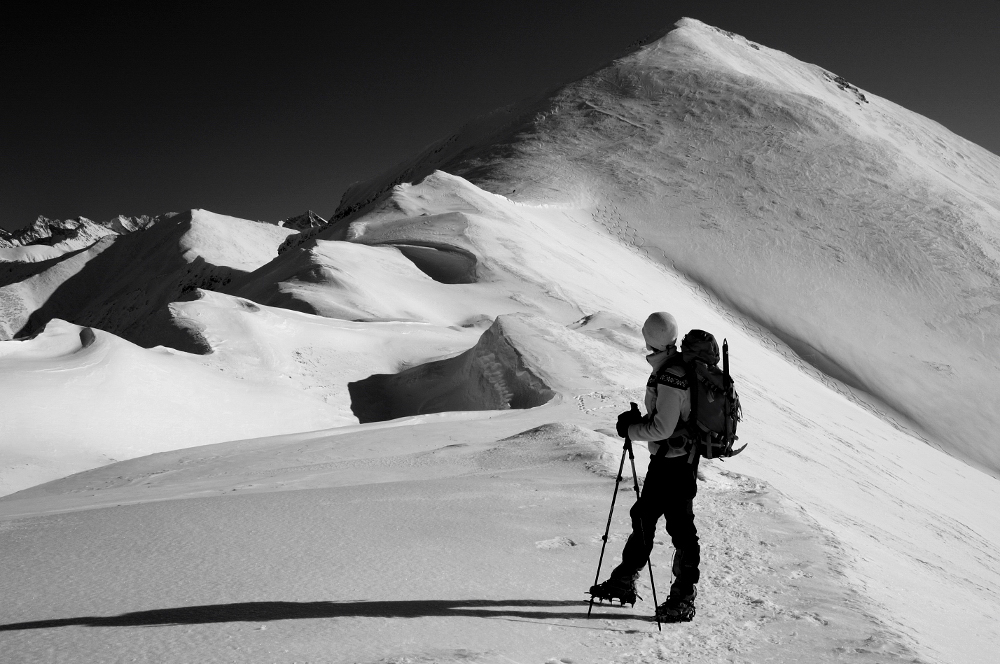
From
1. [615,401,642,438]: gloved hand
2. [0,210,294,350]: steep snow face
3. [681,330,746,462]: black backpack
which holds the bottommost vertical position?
[0,210,294,350]: steep snow face

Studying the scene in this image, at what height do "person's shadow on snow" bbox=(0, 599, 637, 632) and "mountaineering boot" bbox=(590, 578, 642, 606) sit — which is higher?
"mountaineering boot" bbox=(590, 578, 642, 606)

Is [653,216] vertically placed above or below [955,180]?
below

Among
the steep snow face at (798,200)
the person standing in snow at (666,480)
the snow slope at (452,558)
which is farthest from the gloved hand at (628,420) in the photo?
the steep snow face at (798,200)

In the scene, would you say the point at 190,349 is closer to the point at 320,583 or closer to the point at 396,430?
the point at 396,430

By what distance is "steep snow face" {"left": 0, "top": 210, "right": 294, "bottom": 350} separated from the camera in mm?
58625

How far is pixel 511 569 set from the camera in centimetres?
457

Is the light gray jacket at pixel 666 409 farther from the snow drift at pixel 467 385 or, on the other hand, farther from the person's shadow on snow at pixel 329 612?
the snow drift at pixel 467 385

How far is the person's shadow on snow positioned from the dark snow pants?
1.03 ft

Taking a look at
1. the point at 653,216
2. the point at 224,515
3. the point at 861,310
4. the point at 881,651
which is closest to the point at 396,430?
the point at 224,515

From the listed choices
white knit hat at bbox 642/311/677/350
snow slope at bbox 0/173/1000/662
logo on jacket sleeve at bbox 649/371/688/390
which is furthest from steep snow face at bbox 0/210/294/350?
logo on jacket sleeve at bbox 649/371/688/390

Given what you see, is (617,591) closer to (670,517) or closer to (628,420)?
(670,517)

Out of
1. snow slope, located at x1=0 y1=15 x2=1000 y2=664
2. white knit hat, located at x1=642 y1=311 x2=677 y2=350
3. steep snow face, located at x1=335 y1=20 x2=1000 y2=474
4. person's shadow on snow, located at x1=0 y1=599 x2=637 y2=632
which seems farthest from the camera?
steep snow face, located at x1=335 y1=20 x2=1000 y2=474

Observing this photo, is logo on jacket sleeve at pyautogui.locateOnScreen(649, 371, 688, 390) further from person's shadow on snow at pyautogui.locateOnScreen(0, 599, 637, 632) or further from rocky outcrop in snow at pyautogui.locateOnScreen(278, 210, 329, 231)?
rocky outcrop in snow at pyautogui.locateOnScreen(278, 210, 329, 231)

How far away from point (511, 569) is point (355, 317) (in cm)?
1513
